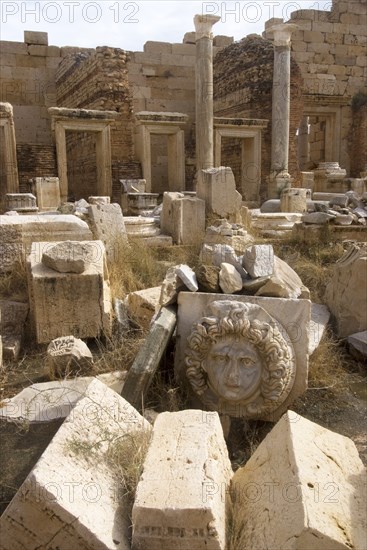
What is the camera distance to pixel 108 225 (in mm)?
6707

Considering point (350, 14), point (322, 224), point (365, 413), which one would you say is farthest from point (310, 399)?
point (350, 14)

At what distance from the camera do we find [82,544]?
6.48 feet

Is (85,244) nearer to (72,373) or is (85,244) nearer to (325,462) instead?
(72,373)

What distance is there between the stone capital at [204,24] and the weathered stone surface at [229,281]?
1141cm

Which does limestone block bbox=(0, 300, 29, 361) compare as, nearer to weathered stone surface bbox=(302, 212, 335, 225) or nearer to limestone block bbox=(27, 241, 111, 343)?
limestone block bbox=(27, 241, 111, 343)

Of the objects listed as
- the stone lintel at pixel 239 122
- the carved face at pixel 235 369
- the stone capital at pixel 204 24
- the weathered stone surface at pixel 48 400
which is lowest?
the weathered stone surface at pixel 48 400

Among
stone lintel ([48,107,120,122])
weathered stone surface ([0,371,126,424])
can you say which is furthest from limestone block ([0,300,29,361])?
stone lintel ([48,107,120,122])

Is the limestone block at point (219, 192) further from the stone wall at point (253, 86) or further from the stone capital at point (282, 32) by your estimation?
the stone capital at point (282, 32)

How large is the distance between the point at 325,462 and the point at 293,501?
41cm

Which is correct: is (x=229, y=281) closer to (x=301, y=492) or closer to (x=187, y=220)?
(x=301, y=492)

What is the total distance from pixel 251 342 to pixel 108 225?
12.8ft

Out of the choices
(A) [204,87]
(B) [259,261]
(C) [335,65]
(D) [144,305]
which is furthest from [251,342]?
(C) [335,65]

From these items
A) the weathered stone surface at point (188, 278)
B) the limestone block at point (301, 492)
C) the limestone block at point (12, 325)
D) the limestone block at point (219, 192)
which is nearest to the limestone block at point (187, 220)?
the limestone block at point (219, 192)

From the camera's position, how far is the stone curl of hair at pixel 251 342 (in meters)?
3.26
